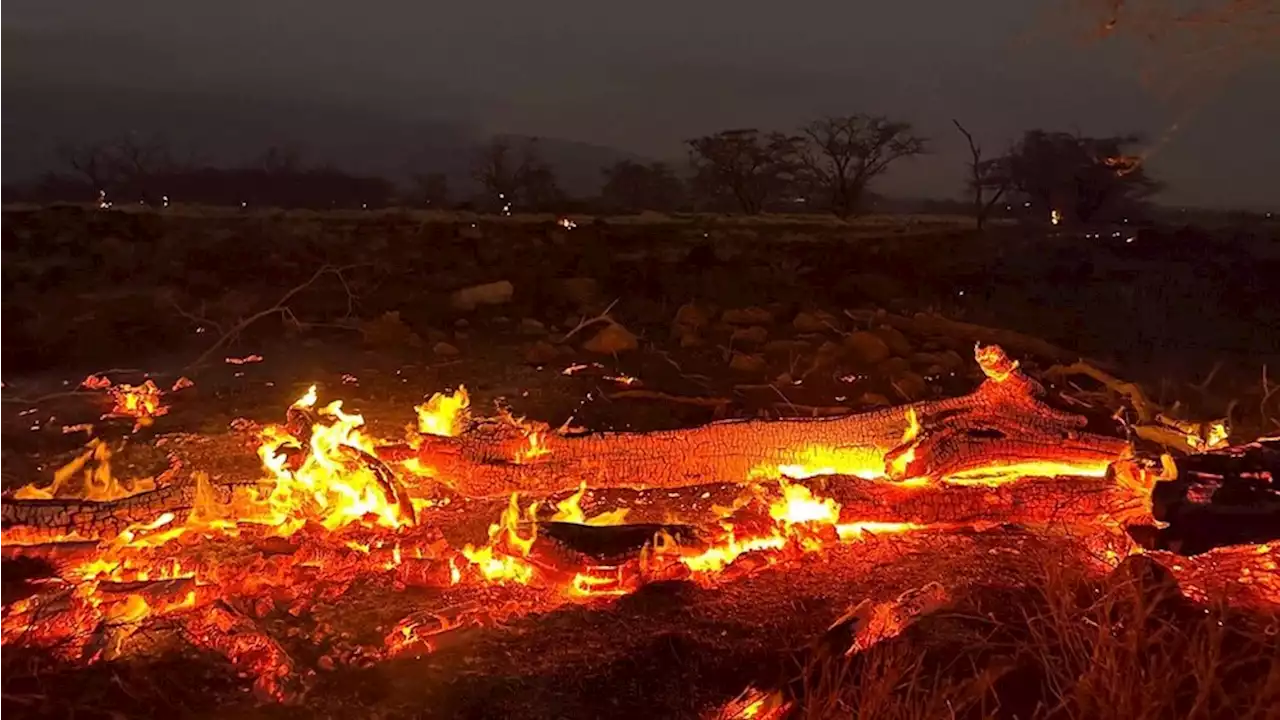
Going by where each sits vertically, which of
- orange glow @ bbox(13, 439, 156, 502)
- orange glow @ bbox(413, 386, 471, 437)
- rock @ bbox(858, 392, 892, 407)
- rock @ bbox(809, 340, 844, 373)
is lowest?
orange glow @ bbox(13, 439, 156, 502)

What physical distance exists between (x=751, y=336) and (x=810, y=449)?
14.1 ft

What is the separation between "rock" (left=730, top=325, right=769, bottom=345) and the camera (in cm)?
933

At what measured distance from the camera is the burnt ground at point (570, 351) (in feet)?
10.9

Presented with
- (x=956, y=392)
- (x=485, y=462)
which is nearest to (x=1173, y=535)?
(x=485, y=462)

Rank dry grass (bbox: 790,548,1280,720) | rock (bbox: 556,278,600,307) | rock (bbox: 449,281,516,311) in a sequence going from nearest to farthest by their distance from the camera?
dry grass (bbox: 790,548,1280,720)
rock (bbox: 449,281,516,311)
rock (bbox: 556,278,600,307)

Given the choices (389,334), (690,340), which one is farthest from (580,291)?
(389,334)

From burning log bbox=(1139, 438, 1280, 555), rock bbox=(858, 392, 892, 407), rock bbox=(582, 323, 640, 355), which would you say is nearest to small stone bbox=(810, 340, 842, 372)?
rock bbox=(858, 392, 892, 407)

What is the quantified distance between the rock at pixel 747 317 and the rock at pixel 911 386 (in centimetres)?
269

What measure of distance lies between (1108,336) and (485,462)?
7812 mm

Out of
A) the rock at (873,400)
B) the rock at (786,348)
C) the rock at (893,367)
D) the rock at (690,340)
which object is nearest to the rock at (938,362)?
the rock at (893,367)

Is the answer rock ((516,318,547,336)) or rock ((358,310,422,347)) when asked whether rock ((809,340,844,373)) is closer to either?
rock ((516,318,547,336))

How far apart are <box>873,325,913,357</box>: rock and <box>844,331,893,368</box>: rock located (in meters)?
0.07

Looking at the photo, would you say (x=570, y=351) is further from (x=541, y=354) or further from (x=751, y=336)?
(x=751, y=336)

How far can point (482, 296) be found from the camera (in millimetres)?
11547
